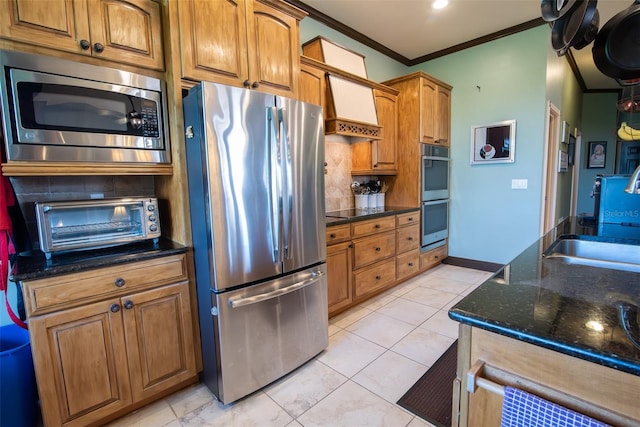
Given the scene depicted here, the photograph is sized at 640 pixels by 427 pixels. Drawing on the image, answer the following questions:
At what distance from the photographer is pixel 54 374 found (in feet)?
4.41

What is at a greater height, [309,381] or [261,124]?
[261,124]

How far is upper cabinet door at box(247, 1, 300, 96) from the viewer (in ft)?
6.28

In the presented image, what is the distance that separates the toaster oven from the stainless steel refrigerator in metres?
0.27

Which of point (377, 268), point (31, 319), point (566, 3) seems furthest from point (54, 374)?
point (566, 3)

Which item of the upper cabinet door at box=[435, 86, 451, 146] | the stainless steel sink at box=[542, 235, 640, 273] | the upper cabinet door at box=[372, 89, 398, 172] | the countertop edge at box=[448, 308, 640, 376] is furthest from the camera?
the upper cabinet door at box=[435, 86, 451, 146]

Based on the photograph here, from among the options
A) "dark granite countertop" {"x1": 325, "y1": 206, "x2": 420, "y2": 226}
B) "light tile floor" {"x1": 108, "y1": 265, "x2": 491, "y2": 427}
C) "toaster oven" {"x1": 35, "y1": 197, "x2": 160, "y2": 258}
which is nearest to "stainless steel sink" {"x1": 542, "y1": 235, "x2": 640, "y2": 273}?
"light tile floor" {"x1": 108, "y1": 265, "x2": 491, "y2": 427}

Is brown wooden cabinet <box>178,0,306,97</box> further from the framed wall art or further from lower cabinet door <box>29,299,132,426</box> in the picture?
the framed wall art

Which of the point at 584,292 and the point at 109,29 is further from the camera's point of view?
the point at 109,29

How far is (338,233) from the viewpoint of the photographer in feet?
8.22

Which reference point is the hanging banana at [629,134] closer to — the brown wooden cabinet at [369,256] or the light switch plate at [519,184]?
the light switch plate at [519,184]

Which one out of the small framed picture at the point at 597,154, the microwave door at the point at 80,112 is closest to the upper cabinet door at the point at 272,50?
the microwave door at the point at 80,112

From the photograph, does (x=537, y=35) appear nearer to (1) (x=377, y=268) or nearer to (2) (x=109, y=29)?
(1) (x=377, y=268)

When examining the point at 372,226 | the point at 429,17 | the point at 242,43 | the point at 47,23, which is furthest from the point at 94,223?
the point at 429,17

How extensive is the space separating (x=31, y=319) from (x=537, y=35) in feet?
15.6
